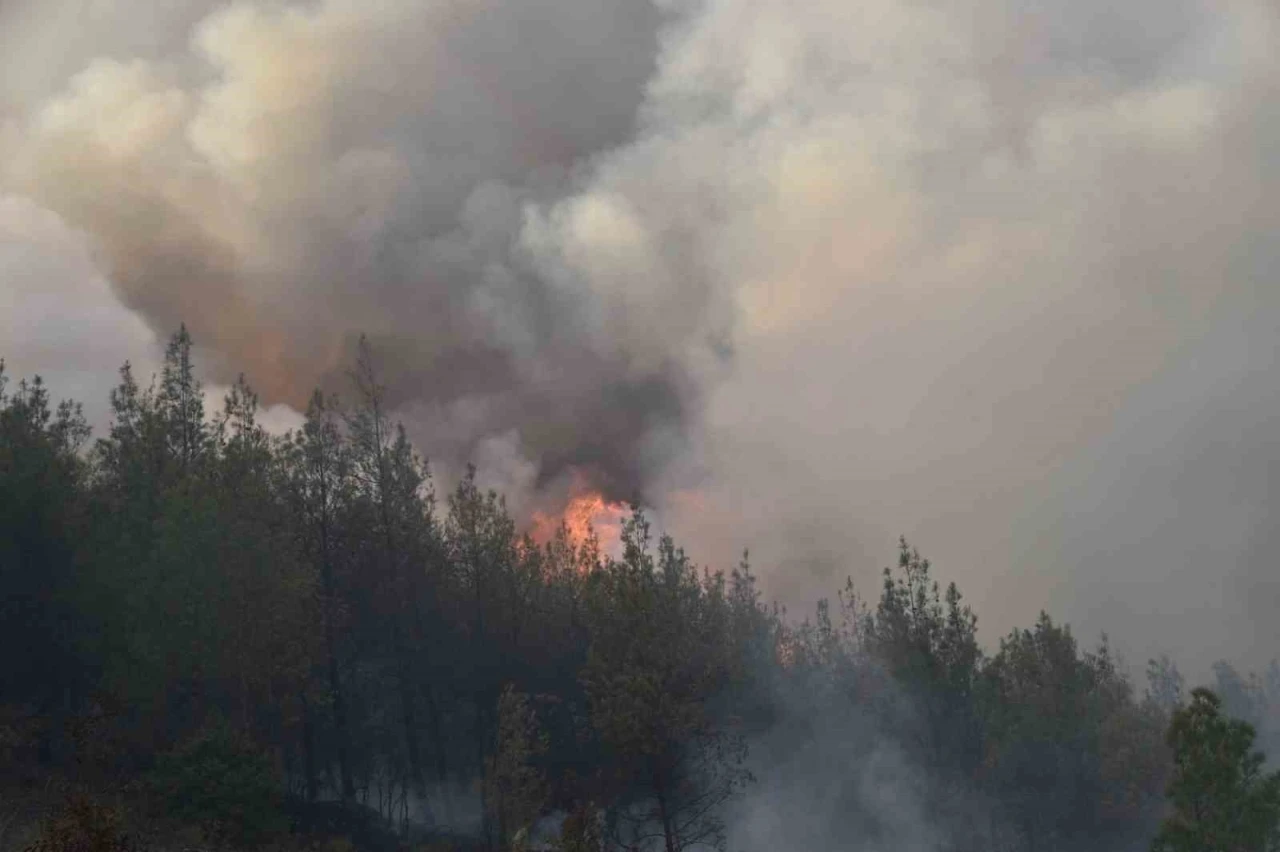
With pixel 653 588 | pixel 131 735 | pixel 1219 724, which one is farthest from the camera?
pixel 653 588

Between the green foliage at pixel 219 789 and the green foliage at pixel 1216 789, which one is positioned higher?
the green foliage at pixel 219 789

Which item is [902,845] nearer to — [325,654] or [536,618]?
[536,618]

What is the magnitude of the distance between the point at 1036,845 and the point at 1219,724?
29.4 metres

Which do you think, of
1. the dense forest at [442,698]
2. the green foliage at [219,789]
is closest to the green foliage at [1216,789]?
the dense forest at [442,698]

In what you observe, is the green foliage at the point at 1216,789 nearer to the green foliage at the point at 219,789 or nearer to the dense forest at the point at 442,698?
the dense forest at the point at 442,698

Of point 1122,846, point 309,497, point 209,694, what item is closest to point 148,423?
point 309,497

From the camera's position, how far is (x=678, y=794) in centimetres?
5166

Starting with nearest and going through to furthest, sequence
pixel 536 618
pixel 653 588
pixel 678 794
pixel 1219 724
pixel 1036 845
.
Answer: pixel 1219 724 < pixel 653 588 < pixel 678 794 < pixel 1036 845 < pixel 536 618

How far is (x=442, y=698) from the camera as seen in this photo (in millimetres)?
61375

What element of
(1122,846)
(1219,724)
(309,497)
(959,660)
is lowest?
(1122,846)

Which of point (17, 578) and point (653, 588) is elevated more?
point (17, 578)

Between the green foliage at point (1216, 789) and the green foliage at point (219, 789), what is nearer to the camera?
the green foliage at point (1216, 789)

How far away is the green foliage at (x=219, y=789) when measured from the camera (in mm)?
34125

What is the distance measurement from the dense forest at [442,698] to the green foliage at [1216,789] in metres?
0.09
